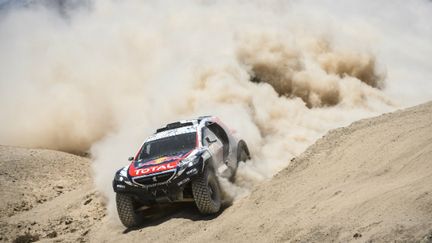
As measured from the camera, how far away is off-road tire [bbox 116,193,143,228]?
369 inches

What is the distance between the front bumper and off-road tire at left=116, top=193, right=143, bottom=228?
0.15 m

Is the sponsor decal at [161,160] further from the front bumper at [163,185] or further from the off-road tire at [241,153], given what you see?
the off-road tire at [241,153]

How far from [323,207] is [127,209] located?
3.78 m

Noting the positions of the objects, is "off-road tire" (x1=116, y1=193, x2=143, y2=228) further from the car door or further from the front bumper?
the car door

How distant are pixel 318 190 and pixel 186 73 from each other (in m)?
10.4

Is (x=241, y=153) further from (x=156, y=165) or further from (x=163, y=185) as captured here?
(x=163, y=185)

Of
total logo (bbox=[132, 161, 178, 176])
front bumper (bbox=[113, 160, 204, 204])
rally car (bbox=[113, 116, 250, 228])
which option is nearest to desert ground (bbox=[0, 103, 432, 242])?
rally car (bbox=[113, 116, 250, 228])

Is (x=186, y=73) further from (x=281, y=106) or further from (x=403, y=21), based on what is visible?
(x=403, y=21)

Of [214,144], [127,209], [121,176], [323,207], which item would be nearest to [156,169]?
[121,176]

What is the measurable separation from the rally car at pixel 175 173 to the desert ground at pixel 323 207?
0.43 meters

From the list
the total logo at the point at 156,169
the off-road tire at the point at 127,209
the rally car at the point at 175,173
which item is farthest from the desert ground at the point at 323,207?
the total logo at the point at 156,169

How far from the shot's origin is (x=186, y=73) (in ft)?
58.7

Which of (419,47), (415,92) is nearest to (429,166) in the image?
(415,92)

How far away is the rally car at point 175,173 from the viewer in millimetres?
9000
